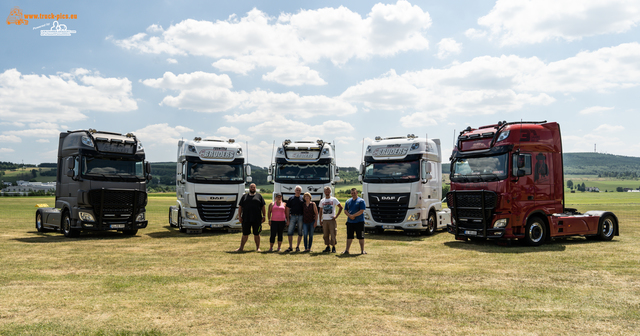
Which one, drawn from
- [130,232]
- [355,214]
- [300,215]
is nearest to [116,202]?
[130,232]

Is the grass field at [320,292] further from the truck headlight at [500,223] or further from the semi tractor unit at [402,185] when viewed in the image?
the semi tractor unit at [402,185]

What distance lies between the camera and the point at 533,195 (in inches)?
552

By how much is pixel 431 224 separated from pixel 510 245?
13.5ft

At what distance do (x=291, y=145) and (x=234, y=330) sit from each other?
1422 centimetres

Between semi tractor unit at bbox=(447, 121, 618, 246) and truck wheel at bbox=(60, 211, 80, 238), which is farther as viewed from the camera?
truck wheel at bbox=(60, 211, 80, 238)

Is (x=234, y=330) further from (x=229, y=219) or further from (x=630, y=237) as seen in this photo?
(x=630, y=237)

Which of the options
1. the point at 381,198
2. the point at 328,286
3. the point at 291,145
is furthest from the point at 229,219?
the point at 328,286

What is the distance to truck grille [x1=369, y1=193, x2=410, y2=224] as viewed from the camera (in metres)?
17.1

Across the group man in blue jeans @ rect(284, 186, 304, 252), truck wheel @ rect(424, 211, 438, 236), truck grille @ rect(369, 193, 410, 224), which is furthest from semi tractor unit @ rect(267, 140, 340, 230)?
man in blue jeans @ rect(284, 186, 304, 252)

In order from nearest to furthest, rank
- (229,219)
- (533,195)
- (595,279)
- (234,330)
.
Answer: (234,330) → (595,279) → (533,195) → (229,219)

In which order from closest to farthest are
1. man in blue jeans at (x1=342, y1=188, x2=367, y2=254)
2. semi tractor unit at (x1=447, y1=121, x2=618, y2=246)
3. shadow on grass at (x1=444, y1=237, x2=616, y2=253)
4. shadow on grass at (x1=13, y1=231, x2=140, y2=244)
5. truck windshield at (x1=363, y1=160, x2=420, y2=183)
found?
man in blue jeans at (x1=342, y1=188, x2=367, y2=254) < shadow on grass at (x1=444, y1=237, x2=616, y2=253) < semi tractor unit at (x1=447, y1=121, x2=618, y2=246) < shadow on grass at (x1=13, y1=231, x2=140, y2=244) < truck windshield at (x1=363, y1=160, x2=420, y2=183)

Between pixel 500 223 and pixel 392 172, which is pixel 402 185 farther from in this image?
pixel 500 223

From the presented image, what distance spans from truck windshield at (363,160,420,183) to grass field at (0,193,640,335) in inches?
177

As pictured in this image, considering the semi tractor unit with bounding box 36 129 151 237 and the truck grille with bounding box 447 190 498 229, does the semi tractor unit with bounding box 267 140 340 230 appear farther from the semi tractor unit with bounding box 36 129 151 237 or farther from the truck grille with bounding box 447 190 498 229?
the truck grille with bounding box 447 190 498 229
